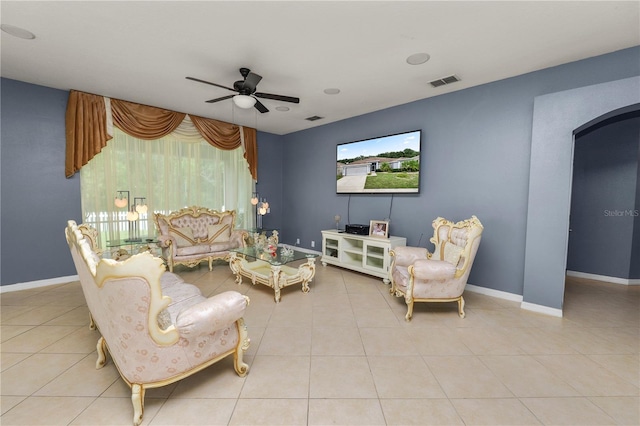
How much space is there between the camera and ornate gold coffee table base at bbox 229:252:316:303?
10.7ft

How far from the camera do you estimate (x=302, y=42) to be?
2539mm

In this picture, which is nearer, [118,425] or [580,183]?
[118,425]

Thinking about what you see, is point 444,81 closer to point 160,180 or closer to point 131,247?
Answer: point 160,180

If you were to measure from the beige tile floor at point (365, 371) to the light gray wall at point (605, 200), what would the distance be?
1.42 meters

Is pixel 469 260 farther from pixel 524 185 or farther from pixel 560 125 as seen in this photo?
pixel 560 125

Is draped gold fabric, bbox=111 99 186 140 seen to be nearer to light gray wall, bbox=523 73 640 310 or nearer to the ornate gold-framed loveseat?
A: the ornate gold-framed loveseat

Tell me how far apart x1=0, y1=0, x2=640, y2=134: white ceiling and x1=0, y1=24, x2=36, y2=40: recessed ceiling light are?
0.06 m

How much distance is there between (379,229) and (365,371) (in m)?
2.52

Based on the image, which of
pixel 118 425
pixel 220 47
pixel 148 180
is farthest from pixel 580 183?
pixel 148 180

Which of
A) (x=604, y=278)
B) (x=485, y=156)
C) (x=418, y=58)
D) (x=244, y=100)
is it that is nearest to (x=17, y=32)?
(x=244, y=100)

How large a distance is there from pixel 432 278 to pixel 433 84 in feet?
8.28

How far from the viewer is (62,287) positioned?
11.9 ft

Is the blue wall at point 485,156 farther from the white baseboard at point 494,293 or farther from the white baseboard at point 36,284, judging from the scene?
the white baseboard at point 36,284

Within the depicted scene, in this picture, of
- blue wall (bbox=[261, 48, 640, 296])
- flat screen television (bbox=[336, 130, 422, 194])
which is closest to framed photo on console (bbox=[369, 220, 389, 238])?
blue wall (bbox=[261, 48, 640, 296])
